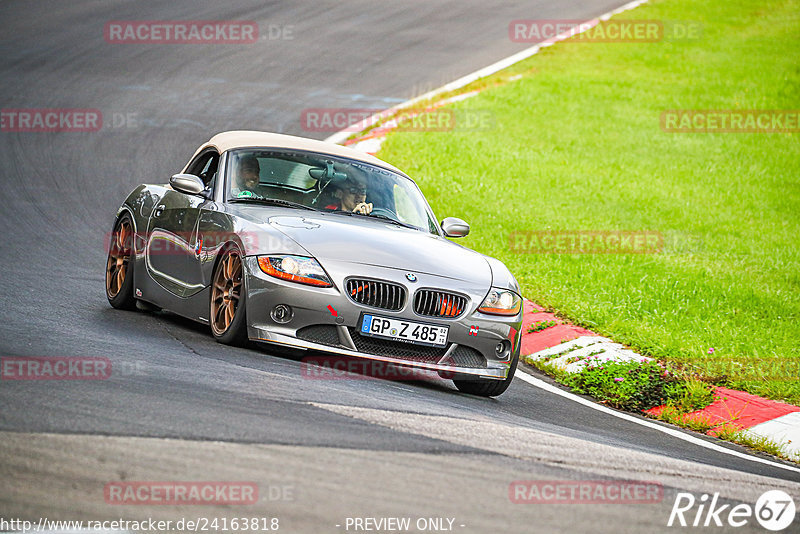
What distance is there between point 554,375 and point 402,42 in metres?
19.6

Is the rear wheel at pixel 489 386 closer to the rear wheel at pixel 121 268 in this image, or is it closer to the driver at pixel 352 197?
the driver at pixel 352 197

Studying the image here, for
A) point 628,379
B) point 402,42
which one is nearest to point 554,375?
point 628,379

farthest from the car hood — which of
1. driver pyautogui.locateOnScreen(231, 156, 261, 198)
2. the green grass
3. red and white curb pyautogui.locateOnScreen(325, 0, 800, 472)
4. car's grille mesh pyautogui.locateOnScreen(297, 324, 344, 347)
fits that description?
the green grass

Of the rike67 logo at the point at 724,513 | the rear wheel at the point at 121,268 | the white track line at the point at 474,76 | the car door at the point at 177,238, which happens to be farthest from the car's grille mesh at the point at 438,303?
the white track line at the point at 474,76

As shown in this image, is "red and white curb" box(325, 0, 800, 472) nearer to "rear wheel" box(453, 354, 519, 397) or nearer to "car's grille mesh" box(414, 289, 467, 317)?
"rear wheel" box(453, 354, 519, 397)

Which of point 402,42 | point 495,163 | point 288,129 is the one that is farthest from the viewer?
point 402,42

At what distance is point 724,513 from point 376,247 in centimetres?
339

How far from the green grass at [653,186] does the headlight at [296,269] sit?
3699mm

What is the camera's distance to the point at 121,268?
9.24 meters

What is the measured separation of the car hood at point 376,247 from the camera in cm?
706

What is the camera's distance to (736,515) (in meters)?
4.46

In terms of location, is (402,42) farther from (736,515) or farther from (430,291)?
(736,515)

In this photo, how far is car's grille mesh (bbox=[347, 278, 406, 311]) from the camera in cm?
689

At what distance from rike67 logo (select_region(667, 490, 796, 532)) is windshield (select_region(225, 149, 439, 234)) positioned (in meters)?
4.23
